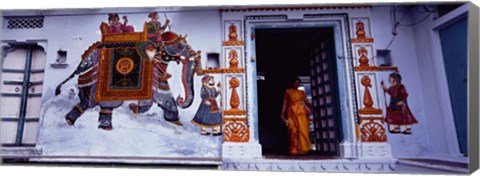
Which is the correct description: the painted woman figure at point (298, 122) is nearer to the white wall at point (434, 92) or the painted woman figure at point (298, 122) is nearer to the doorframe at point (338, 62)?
the doorframe at point (338, 62)

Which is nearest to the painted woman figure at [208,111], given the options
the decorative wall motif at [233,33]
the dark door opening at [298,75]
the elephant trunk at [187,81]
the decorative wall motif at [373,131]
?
the elephant trunk at [187,81]

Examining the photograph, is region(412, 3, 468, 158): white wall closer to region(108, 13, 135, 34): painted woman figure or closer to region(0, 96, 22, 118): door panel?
region(108, 13, 135, 34): painted woman figure

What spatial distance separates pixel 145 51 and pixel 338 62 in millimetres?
2742

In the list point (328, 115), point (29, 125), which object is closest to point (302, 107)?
point (328, 115)

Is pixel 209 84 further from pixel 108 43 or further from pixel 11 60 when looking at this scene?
pixel 11 60

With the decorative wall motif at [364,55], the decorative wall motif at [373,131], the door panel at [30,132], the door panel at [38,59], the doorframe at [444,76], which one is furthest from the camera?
the door panel at [38,59]

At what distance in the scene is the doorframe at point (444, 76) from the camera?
12.9 feet

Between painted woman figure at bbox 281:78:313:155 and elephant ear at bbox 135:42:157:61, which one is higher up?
elephant ear at bbox 135:42:157:61

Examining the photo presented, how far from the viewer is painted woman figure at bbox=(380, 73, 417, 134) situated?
4328 millimetres

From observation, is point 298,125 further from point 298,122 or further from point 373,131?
point 373,131

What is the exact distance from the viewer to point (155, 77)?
457 cm

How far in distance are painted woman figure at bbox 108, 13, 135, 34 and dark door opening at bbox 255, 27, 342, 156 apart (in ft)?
6.37

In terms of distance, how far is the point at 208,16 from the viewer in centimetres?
475

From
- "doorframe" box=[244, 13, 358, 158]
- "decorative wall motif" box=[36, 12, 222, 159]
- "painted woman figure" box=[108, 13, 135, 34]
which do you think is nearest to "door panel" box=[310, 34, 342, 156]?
"doorframe" box=[244, 13, 358, 158]
